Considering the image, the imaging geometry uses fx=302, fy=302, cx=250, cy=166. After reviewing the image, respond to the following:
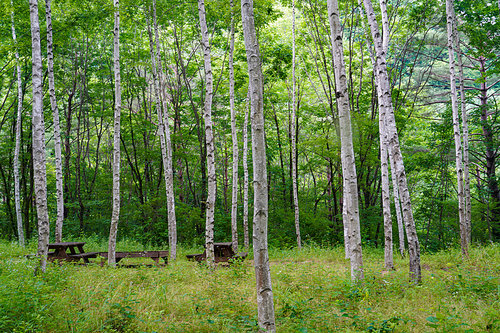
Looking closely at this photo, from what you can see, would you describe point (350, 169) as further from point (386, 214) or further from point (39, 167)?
point (39, 167)

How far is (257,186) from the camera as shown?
11.4 ft

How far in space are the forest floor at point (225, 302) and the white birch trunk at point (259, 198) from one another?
30 centimetres

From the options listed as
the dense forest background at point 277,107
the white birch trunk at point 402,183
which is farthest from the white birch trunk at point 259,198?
the dense forest background at point 277,107

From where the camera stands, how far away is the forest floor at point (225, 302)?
3576 mm

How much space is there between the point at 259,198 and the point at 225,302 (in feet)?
6.72

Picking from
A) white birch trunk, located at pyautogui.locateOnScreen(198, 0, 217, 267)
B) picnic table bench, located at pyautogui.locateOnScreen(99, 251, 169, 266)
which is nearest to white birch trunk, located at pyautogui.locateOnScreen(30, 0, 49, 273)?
picnic table bench, located at pyautogui.locateOnScreen(99, 251, 169, 266)

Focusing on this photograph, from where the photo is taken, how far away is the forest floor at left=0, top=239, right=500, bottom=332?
11.7 ft

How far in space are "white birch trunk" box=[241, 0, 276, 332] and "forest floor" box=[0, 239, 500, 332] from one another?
0.30m

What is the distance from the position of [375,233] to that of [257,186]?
12.9m

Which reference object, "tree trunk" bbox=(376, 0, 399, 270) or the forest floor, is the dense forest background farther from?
the forest floor

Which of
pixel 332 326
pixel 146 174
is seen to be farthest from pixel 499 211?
pixel 146 174

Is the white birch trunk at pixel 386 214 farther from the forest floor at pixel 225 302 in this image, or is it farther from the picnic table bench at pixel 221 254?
the picnic table bench at pixel 221 254

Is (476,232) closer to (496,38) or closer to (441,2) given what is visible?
(496,38)

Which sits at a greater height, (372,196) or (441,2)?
(441,2)
